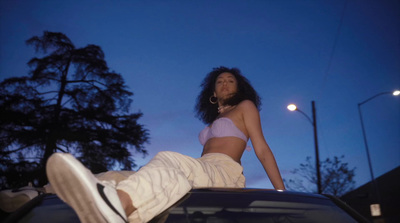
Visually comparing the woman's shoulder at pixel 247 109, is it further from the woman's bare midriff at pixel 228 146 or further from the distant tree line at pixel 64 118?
the distant tree line at pixel 64 118

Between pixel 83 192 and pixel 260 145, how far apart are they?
5.84 ft

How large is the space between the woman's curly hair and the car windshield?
2259 millimetres

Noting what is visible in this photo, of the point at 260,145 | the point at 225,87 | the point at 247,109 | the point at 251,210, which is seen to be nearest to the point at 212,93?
the point at 225,87

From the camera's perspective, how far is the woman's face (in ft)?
12.5

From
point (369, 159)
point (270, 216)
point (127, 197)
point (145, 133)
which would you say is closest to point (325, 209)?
point (270, 216)

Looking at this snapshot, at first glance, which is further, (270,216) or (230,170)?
(230,170)

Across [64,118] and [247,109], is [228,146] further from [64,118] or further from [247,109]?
[64,118]

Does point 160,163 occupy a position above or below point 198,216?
above

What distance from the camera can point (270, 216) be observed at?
197 cm

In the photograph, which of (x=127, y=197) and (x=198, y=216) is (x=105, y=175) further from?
(x=198, y=216)

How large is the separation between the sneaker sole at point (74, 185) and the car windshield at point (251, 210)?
33 centimetres

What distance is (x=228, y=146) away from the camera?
296 cm

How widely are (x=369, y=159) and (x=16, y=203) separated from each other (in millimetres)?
20003

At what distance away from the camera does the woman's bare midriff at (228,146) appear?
292 centimetres
